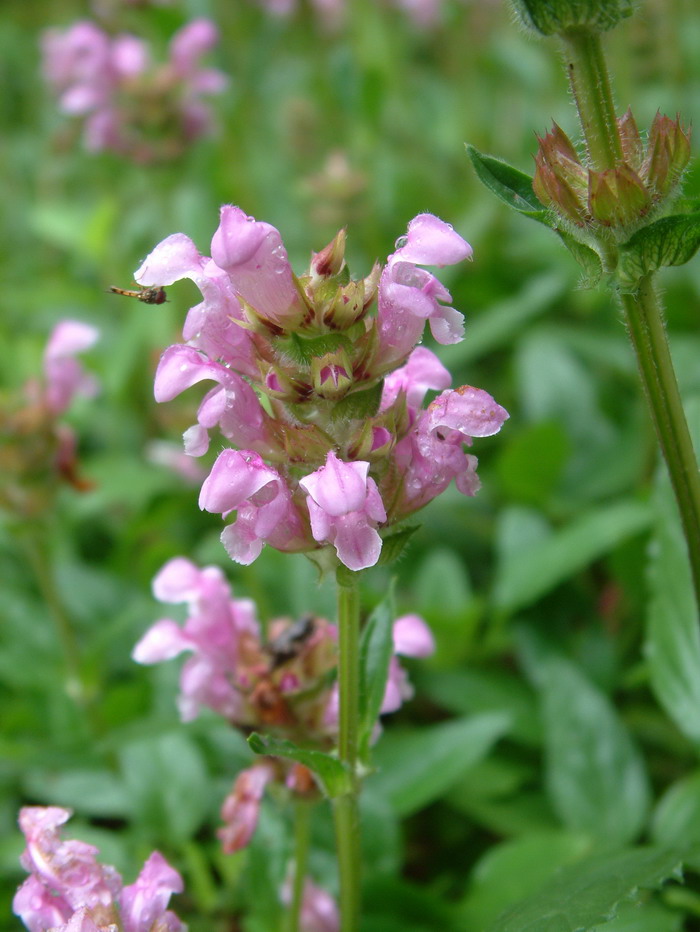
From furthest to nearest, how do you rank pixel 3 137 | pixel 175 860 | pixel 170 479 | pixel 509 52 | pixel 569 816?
pixel 3 137, pixel 509 52, pixel 170 479, pixel 175 860, pixel 569 816

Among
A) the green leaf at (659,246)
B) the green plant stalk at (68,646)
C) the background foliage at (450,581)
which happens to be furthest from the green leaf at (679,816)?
the green plant stalk at (68,646)

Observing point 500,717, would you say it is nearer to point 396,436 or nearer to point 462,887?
point 462,887

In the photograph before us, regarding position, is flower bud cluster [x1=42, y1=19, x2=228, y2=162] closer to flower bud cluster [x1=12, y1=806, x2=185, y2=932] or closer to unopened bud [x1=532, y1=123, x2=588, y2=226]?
unopened bud [x1=532, y1=123, x2=588, y2=226]

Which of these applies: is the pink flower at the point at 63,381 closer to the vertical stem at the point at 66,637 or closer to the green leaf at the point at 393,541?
the vertical stem at the point at 66,637

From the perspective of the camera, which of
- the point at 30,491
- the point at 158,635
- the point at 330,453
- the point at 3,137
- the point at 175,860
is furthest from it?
the point at 3,137

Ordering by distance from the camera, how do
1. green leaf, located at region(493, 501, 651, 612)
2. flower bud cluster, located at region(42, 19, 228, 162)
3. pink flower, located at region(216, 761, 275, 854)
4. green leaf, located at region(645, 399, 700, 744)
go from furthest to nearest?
flower bud cluster, located at region(42, 19, 228, 162) → green leaf, located at region(493, 501, 651, 612) → green leaf, located at region(645, 399, 700, 744) → pink flower, located at region(216, 761, 275, 854)

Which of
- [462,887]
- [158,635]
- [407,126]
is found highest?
[407,126]

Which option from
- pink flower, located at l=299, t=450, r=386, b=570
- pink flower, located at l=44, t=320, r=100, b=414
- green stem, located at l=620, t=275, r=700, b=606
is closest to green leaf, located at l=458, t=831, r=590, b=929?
green stem, located at l=620, t=275, r=700, b=606

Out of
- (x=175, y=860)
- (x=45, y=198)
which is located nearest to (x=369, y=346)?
(x=175, y=860)
